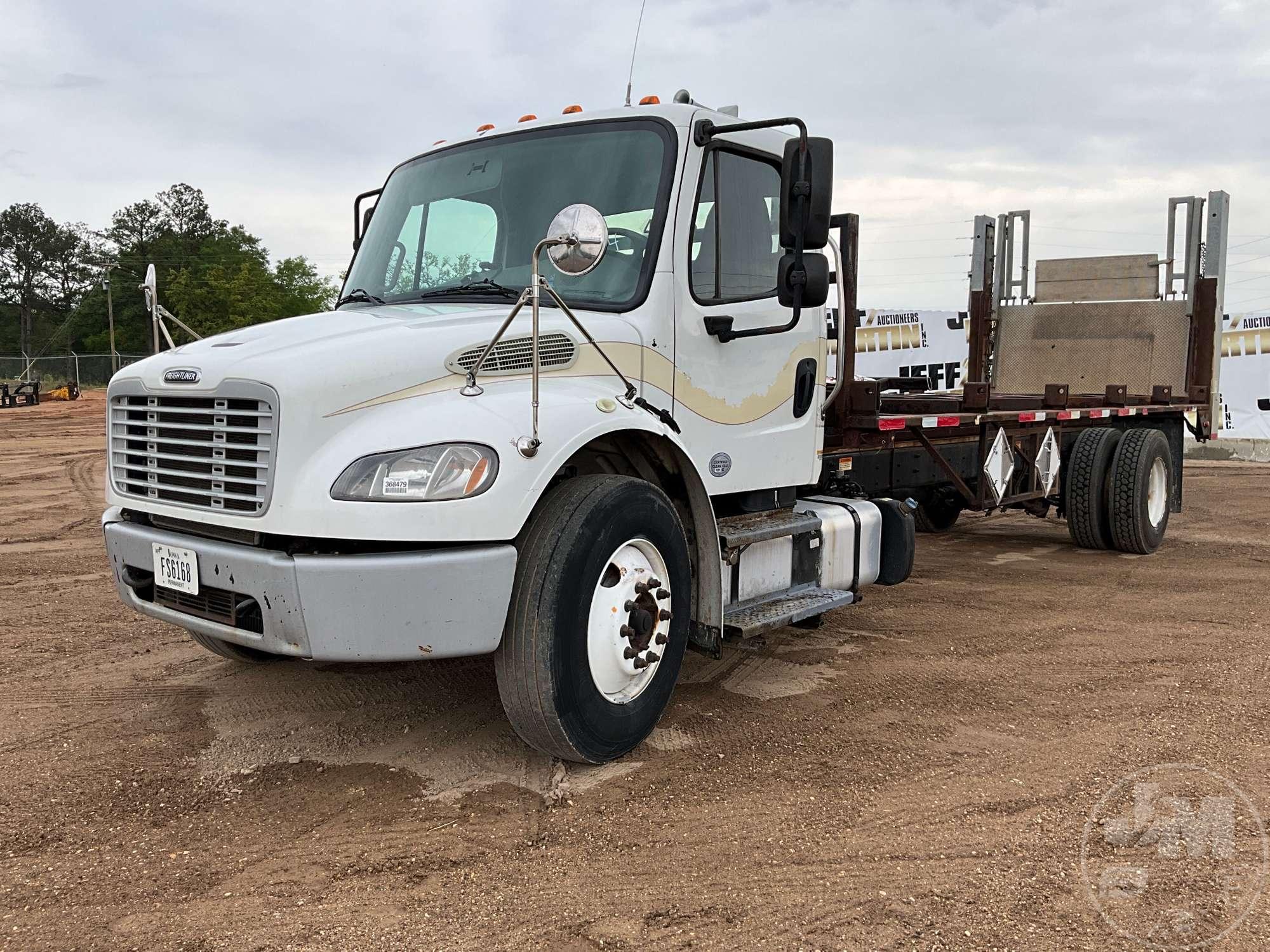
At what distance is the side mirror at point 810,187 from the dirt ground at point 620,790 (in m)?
2.09

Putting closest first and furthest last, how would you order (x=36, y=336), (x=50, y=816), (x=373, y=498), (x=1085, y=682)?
(x=373, y=498), (x=50, y=816), (x=1085, y=682), (x=36, y=336)

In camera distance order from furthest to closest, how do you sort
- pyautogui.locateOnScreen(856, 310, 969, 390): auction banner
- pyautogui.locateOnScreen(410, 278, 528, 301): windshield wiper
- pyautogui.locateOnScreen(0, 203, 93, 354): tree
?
1. pyautogui.locateOnScreen(0, 203, 93, 354): tree
2. pyautogui.locateOnScreen(856, 310, 969, 390): auction banner
3. pyautogui.locateOnScreen(410, 278, 528, 301): windshield wiper

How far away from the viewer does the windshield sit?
4.39m

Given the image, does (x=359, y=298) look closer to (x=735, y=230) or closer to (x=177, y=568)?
(x=177, y=568)

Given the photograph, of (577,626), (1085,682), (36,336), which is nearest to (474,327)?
(577,626)

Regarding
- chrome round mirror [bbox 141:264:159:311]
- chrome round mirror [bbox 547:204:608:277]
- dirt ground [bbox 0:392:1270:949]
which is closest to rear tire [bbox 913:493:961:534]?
dirt ground [bbox 0:392:1270:949]

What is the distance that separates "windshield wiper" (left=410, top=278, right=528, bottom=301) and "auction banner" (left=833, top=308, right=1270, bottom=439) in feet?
47.5

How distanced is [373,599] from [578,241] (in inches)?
53.0

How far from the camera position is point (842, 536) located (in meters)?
5.45

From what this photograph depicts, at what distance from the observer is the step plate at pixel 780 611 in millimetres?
4578

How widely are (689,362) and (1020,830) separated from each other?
221cm

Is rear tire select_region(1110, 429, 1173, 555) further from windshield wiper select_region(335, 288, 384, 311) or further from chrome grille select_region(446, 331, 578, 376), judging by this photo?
windshield wiper select_region(335, 288, 384, 311)

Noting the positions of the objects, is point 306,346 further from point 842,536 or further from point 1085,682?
point 1085,682

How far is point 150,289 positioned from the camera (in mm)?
4246
